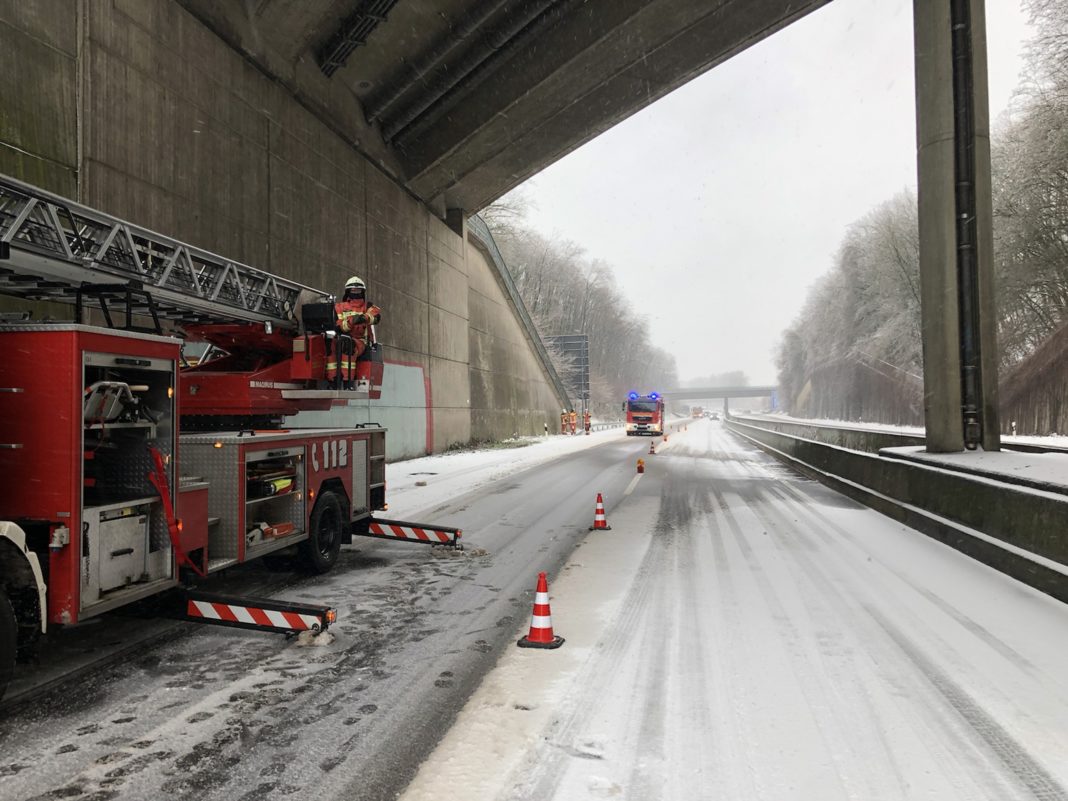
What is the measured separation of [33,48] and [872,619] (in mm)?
12993

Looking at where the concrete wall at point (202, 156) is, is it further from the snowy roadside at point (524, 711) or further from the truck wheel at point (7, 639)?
the snowy roadside at point (524, 711)

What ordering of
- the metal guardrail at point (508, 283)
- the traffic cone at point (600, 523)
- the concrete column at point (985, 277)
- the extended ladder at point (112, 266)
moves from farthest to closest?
1. the metal guardrail at point (508, 283)
2. the concrete column at point (985, 277)
3. the traffic cone at point (600, 523)
4. the extended ladder at point (112, 266)

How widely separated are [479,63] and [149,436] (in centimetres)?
1958

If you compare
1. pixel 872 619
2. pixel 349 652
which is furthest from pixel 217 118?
pixel 872 619

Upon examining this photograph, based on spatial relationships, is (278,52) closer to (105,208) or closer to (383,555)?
(105,208)

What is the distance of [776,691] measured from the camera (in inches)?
163

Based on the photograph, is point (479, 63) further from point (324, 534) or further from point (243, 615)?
point (243, 615)

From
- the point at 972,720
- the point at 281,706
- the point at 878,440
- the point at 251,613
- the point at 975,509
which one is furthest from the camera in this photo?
the point at 878,440

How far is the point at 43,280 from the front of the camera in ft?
16.6

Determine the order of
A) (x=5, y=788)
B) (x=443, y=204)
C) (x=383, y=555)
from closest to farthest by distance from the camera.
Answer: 1. (x=5, y=788)
2. (x=383, y=555)
3. (x=443, y=204)

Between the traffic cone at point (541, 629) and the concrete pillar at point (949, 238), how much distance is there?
29.5 ft

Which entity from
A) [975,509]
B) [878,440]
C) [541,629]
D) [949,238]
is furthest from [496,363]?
[541,629]

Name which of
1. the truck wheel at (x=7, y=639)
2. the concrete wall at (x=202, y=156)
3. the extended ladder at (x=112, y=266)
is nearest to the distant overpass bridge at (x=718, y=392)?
the concrete wall at (x=202, y=156)

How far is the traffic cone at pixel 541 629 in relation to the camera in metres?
4.93
